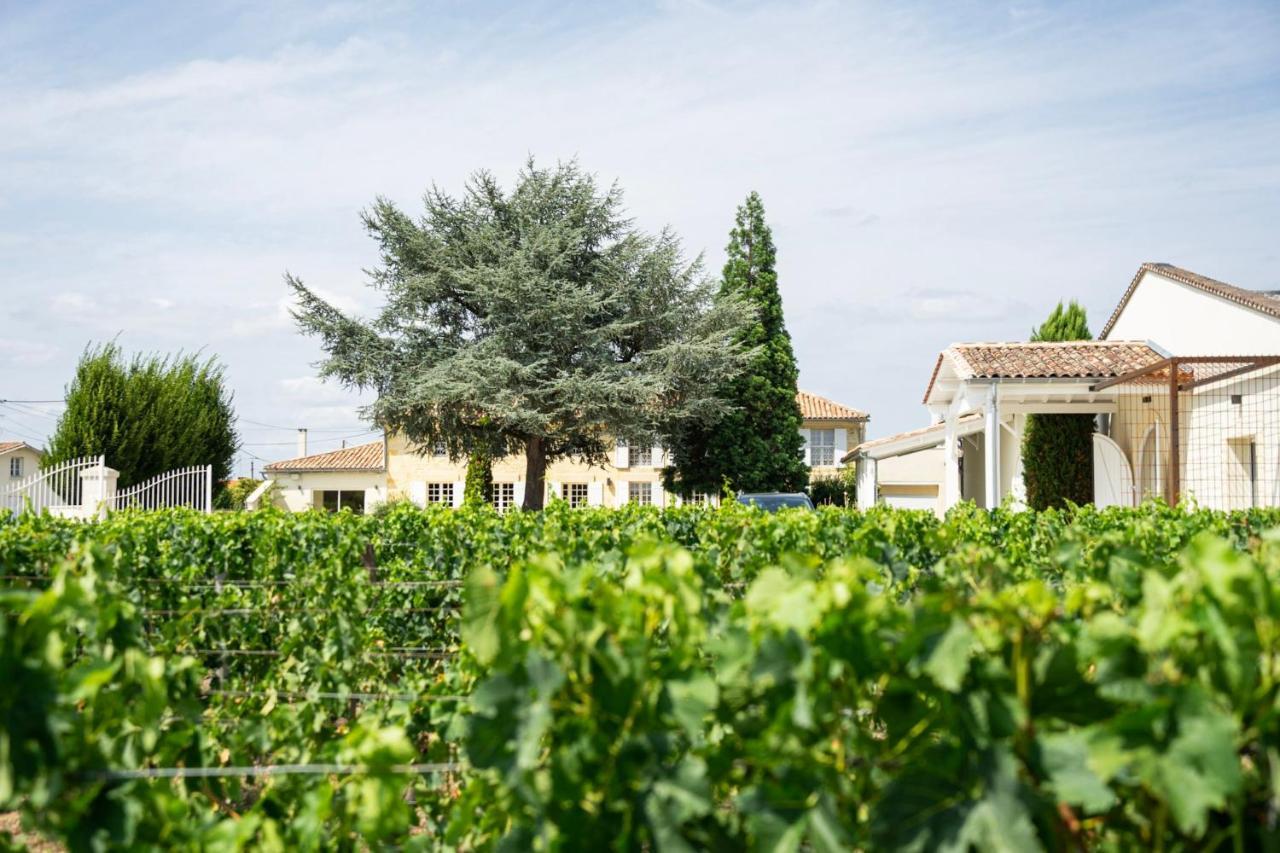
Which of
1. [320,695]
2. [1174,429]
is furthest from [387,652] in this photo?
[1174,429]

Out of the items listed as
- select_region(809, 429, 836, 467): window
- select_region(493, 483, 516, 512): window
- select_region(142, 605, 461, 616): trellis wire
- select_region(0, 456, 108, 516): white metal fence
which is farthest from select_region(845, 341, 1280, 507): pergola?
select_region(493, 483, 516, 512): window

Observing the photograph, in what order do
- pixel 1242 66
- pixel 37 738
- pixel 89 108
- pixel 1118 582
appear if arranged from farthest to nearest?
pixel 1242 66
pixel 89 108
pixel 1118 582
pixel 37 738

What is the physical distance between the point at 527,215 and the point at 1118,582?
2865 centimetres

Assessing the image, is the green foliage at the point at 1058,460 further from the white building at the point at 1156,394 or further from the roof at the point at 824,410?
the roof at the point at 824,410

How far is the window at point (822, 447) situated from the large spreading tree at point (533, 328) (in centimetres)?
1523

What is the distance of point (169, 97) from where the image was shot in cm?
1175

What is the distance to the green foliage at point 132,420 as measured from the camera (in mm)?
29203

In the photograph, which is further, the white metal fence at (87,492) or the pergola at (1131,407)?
the white metal fence at (87,492)

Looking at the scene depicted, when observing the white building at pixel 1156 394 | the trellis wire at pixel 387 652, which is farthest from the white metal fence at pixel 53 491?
the white building at pixel 1156 394

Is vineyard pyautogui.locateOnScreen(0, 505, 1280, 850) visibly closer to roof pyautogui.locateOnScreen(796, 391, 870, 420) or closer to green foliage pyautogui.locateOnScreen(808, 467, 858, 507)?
green foliage pyautogui.locateOnScreen(808, 467, 858, 507)

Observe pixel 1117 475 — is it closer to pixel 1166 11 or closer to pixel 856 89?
pixel 1166 11

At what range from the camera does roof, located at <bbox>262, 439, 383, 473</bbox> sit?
46.2 metres

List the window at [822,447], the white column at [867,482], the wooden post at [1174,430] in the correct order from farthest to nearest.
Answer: the window at [822,447], the white column at [867,482], the wooden post at [1174,430]

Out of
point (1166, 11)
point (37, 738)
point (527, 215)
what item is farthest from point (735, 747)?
point (527, 215)
